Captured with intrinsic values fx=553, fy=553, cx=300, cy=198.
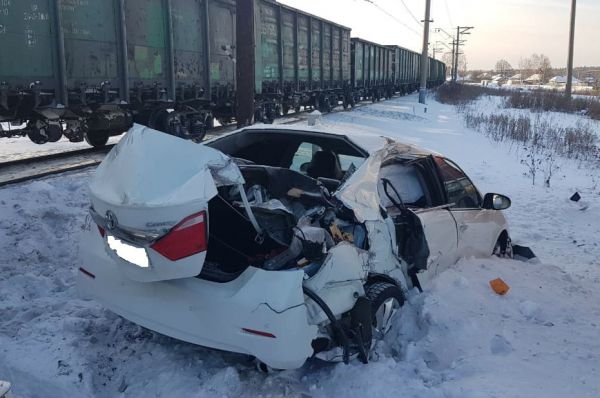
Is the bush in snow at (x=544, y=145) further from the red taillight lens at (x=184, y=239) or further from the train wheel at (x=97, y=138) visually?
the train wheel at (x=97, y=138)

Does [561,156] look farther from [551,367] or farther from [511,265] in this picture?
[551,367]

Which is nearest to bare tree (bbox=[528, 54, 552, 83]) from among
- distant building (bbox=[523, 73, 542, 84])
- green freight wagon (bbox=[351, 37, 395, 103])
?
distant building (bbox=[523, 73, 542, 84])

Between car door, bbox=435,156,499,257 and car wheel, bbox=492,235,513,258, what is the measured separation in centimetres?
26

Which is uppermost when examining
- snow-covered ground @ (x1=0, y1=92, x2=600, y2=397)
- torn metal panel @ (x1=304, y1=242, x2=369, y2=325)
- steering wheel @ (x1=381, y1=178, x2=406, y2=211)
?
steering wheel @ (x1=381, y1=178, x2=406, y2=211)

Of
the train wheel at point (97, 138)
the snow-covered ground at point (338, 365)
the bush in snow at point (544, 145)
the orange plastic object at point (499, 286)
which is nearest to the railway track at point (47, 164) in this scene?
the train wheel at point (97, 138)

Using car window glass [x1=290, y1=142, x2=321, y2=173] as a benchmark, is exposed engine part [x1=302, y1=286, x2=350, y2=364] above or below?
below

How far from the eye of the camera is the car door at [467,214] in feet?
15.4

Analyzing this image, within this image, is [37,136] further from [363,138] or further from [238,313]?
[238,313]

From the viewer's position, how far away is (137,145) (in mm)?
2986

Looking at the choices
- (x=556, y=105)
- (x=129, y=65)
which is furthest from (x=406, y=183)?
(x=556, y=105)

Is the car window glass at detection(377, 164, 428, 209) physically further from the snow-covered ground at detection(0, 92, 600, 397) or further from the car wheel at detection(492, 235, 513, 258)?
the car wheel at detection(492, 235, 513, 258)

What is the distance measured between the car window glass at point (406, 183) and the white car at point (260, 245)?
0.01 meters

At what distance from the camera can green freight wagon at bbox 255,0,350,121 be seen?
695 inches

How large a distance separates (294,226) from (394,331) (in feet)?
3.65
